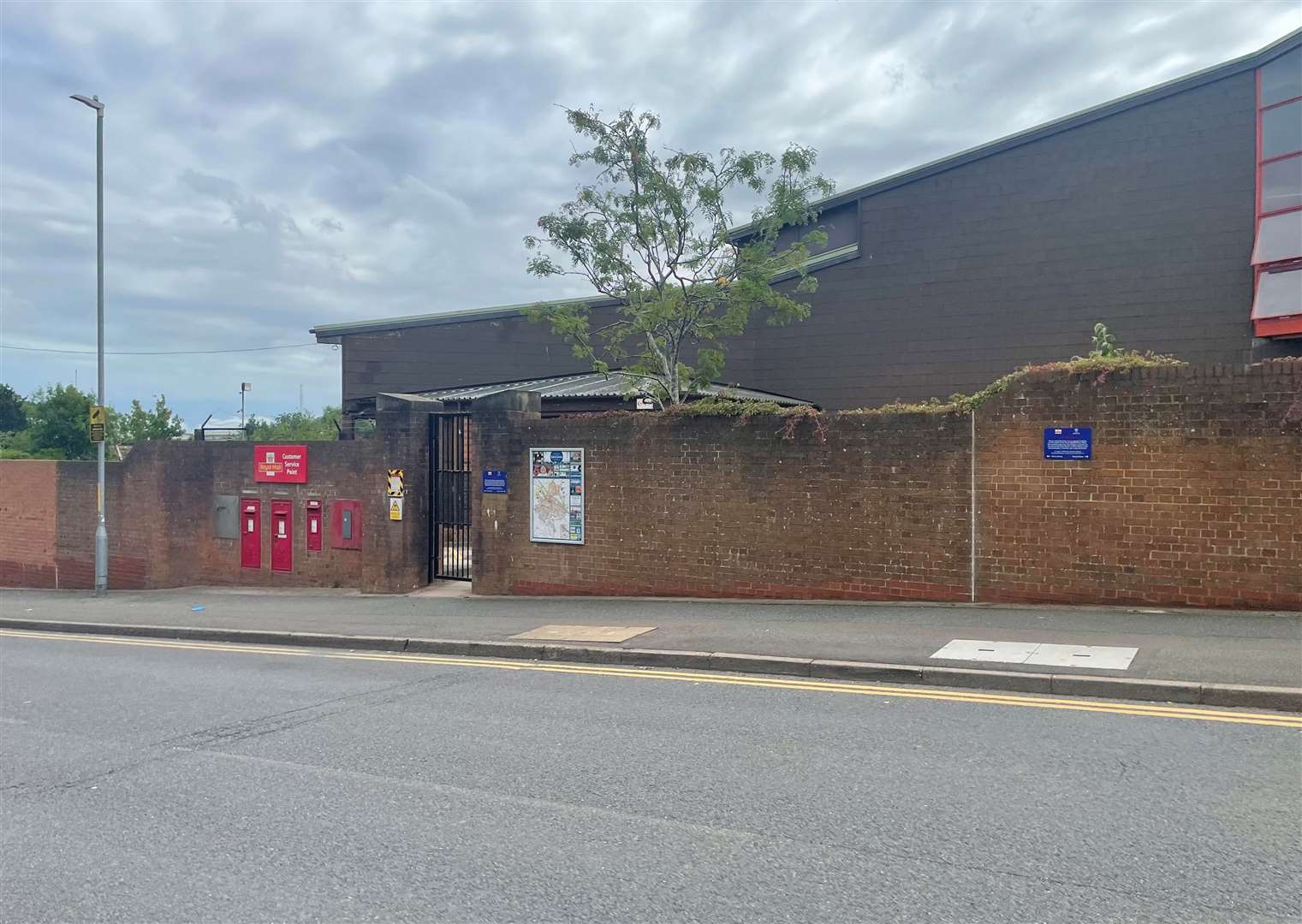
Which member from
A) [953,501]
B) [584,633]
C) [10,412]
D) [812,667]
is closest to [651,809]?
[812,667]

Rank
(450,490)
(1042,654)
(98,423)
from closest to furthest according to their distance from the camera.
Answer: (1042,654), (450,490), (98,423)

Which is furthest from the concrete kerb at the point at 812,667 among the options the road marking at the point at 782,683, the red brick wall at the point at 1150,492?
the red brick wall at the point at 1150,492

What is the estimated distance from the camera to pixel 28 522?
2256 centimetres

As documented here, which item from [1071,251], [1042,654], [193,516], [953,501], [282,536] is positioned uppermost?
[1071,251]

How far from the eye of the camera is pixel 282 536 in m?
18.1

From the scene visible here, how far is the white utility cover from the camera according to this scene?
8.25 meters

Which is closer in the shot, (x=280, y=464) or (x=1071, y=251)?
(x=280, y=464)

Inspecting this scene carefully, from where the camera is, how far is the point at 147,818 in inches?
208

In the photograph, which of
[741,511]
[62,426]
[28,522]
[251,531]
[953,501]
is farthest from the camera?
[62,426]

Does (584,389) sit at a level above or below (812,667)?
above

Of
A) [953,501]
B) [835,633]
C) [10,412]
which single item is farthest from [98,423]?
[10,412]

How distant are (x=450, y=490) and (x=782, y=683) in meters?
9.32

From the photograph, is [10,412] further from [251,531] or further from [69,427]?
[251,531]

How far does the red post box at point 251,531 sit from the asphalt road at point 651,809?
10315 millimetres
